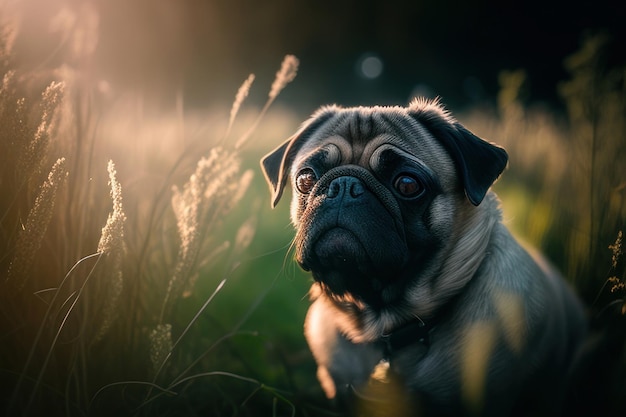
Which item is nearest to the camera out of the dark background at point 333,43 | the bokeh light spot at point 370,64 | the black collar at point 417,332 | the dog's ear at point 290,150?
the black collar at point 417,332

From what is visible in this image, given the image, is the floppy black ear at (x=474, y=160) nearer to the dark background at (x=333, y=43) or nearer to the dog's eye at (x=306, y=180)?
the dog's eye at (x=306, y=180)

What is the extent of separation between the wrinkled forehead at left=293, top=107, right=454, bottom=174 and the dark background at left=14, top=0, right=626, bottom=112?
34.6 inches

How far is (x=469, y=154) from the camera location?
2.43 meters

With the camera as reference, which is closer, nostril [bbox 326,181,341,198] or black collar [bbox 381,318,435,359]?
nostril [bbox 326,181,341,198]

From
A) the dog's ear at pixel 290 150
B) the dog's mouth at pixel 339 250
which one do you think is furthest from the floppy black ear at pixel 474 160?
the dog's ear at pixel 290 150

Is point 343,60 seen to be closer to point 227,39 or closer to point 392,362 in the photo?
point 227,39

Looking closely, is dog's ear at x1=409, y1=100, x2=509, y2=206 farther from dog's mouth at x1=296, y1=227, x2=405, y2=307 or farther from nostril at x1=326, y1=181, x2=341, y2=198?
nostril at x1=326, y1=181, x2=341, y2=198

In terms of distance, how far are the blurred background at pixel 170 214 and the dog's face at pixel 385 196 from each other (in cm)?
31

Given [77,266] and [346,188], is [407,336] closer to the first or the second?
[346,188]

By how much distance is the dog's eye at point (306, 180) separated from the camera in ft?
8.48

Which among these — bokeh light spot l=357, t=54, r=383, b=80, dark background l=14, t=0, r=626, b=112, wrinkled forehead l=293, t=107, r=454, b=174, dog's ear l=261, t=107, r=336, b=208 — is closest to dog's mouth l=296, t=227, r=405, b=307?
wrinkled forehead l=293, t=107, r=454, b=174

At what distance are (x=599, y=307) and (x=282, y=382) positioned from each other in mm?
1690

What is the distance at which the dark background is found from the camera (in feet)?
12.6

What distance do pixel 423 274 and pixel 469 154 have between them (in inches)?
22.6
